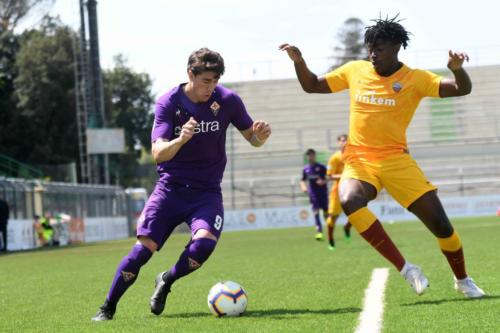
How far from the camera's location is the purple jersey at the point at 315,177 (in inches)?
819

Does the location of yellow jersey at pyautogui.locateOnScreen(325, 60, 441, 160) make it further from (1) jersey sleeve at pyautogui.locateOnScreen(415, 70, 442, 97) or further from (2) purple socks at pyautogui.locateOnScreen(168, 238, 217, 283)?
(2) purple socks at pyautogui.locateOnScreen(168, 238, 217, 283)

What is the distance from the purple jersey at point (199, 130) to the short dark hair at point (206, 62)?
1.21 feet

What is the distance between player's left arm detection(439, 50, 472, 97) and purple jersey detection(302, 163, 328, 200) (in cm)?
1331

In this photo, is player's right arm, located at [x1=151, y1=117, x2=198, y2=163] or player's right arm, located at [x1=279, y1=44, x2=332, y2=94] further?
player's right arm, located at [x1=279, y1=44, x2=332, y2=94]

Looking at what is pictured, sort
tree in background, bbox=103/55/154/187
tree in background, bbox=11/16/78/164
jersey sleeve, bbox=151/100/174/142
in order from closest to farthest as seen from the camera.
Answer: jersey sleeve, bbox=151/100/174/142, tree in background, bbox=11/16/78/164, tree in background, bbox=103/55/154/187

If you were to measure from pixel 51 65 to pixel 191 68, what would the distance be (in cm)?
5229

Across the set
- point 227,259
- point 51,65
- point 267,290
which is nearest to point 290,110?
point 51,65

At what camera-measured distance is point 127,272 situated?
22.6 ft

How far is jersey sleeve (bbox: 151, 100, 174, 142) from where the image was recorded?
6777 millimetres

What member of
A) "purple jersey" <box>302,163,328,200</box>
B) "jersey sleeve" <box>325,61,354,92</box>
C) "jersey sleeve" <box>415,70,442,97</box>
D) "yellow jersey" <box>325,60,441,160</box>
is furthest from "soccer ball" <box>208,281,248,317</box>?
"purple jersey" <box>302,163,328,200</box>

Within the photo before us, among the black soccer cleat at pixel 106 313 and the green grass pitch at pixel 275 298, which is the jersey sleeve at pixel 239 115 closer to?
the green grass pitch at pixel 275 298

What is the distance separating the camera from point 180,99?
6.98 m

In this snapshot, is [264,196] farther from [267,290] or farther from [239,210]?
[267,290]

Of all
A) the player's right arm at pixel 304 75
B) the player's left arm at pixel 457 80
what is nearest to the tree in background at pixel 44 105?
the player's right arm at pixel 304 75
